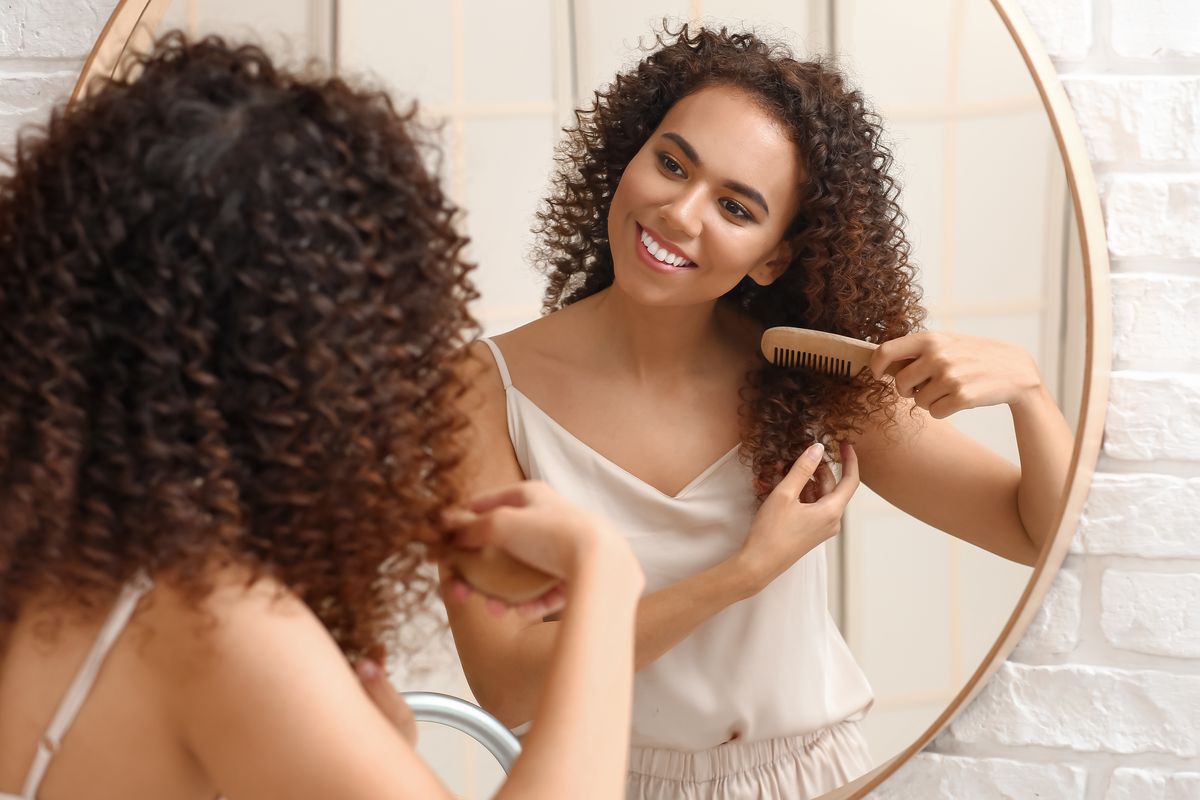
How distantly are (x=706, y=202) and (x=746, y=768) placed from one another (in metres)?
0.36

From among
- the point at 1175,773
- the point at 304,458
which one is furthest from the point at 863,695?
the point at 304,458

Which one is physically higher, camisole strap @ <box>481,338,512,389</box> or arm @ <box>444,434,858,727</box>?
camisole strap @ <box>481,338,512,389</box>

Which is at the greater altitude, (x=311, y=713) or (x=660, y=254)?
(x=660, y=254)

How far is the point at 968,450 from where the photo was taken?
0.74 metres

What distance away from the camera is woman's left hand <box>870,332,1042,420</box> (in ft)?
2.38

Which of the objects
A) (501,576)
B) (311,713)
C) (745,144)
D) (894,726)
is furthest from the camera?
(894,726)

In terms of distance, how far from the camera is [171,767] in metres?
0.51

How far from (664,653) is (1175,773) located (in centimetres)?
40

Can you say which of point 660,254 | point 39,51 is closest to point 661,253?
point 660,254

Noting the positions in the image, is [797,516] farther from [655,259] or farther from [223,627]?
[223,627]

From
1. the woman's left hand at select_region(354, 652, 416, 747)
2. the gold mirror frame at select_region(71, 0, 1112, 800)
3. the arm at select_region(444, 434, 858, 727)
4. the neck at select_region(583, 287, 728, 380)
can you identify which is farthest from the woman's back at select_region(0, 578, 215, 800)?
the gold mirror frame at select_region(71, 0, 1112, 800)

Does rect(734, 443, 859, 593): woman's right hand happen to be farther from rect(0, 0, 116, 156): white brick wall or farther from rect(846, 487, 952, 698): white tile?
rect(0, 0, 116, 156): white brick wall

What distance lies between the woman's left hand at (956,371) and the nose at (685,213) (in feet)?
0.47

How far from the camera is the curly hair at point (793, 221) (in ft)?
2.28
